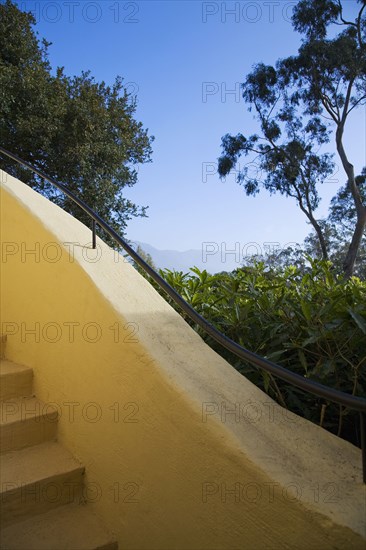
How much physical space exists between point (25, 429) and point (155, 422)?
76cm

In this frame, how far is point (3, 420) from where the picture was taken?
1.88m

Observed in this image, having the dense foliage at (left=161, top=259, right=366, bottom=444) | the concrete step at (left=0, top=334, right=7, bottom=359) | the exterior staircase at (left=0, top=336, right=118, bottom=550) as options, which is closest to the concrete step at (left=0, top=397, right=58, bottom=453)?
the exterior staircase at (left=0, top=336, right=118, bottom=550)

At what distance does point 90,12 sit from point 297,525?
7.98 metres

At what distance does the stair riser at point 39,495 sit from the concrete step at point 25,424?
0.26m

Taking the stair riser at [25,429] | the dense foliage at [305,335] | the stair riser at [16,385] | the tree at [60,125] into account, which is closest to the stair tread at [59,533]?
the stair riser at [25,429]

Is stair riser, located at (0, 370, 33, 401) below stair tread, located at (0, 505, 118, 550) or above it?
above

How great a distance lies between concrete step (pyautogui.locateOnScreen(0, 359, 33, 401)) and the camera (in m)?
2.10

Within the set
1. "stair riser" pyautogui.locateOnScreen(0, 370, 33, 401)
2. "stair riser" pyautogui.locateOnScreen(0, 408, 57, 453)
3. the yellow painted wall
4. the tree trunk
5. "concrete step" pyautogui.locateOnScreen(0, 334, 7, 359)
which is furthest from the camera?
the tree trunk

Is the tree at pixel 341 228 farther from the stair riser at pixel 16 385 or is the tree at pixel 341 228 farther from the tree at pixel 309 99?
the stair riser at pixel 16 385

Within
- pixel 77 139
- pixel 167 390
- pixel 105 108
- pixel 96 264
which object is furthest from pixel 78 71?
pixel 167 390

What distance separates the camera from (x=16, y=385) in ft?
7.01

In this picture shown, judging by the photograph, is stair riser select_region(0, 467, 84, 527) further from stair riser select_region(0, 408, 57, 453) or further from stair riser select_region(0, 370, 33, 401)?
stair riser select_region(0, 370, 33, 401)

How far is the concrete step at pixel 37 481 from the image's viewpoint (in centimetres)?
164

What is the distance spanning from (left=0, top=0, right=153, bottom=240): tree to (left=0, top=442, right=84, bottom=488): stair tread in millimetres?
9320
